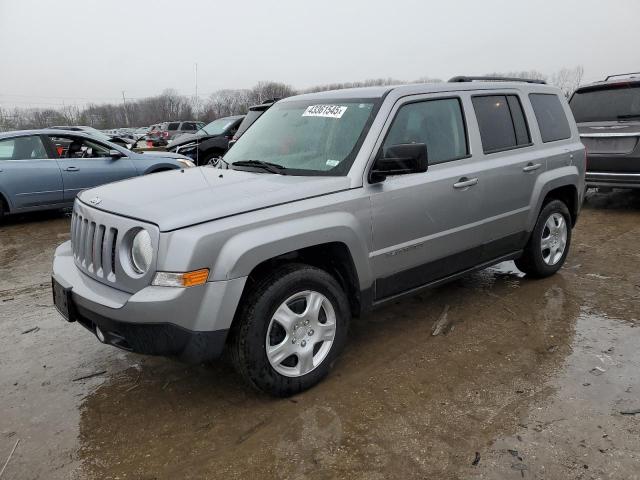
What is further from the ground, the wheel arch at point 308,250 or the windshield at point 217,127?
the wheel arch at point 308,250

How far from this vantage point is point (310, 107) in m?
4.06

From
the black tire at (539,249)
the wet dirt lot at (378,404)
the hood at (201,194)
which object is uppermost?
the hood at (201,194)

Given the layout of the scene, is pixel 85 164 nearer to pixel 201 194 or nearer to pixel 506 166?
pixel 201 194

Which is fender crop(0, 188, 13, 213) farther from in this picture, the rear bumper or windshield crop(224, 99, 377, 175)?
the rear bumper

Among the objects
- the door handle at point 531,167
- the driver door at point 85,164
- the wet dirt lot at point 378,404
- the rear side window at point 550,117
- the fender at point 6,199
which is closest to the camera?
the wet dirt lot at point 378,404

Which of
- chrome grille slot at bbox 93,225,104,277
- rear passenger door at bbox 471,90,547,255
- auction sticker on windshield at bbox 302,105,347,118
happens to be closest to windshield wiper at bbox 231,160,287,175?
auction sticker on windshield at bbox 302,105,347,118

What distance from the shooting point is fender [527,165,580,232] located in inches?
184

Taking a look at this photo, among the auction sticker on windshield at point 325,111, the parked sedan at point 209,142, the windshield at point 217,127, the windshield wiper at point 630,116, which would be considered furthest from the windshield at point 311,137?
the windshield at point 217,127

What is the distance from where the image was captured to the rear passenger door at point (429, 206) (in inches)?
137

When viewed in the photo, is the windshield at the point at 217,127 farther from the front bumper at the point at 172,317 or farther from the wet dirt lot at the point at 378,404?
the front bumper at the point at 172,317

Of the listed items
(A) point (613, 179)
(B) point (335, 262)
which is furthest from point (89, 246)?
(A) point (613, 179)

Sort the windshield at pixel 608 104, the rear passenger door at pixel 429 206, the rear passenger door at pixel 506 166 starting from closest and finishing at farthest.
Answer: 1. the rear passenger door at pixel 429 206
2. the rear passenger door at pixel 506 166
3. the windshield at pixel 608 104

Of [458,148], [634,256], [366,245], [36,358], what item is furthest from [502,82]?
[36,358]

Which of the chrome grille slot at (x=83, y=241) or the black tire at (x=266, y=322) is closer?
the black tire at (x=266, y=322)
